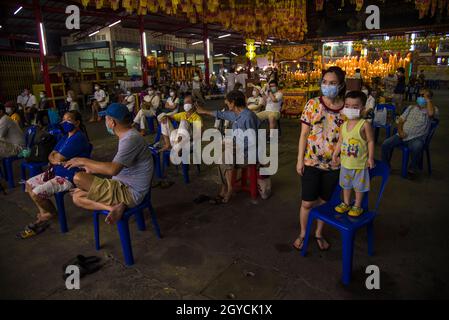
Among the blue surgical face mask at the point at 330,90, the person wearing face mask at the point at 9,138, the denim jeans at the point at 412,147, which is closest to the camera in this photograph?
the blue surgical face mask at the point at 330,90

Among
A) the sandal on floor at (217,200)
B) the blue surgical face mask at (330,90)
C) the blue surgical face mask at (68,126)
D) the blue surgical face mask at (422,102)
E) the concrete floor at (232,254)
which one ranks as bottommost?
the concrete floor at (232,254)

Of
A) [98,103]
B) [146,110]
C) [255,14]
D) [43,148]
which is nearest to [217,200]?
[43,148]

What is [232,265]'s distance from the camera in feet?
9.55

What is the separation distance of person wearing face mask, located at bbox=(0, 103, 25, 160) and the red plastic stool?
3.51 meters

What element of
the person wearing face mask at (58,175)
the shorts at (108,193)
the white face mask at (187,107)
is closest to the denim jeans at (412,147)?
the white face mask at (187,107)

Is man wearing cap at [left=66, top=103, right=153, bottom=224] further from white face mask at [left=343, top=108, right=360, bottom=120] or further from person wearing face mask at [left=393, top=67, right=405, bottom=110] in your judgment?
person wearing face mask at [left=393, top=67, right=405, bottom=110]

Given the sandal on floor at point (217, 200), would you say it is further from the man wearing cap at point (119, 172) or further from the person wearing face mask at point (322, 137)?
the person wearing face mask at point (322, 137)

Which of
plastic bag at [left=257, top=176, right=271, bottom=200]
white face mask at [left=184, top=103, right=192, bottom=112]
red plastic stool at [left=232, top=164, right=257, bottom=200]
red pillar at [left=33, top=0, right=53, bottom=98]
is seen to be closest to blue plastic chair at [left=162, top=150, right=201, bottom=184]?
white face mask at [left=184, top=103, right=192, bottom=112]

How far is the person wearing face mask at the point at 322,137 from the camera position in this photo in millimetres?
2707

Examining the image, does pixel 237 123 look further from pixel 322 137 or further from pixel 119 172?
pixel 119 172

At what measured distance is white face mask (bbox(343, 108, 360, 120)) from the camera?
2.72 m

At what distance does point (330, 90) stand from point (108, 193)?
86.3 inches

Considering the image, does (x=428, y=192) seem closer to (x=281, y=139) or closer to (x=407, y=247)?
(x=407, y=247)

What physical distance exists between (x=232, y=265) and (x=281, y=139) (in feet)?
18.2
